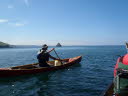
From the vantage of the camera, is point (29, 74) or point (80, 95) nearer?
point (80, 95)

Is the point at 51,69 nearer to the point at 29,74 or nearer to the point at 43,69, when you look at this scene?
the point at 43,69

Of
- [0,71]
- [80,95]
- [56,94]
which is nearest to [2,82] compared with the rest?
[0,71]

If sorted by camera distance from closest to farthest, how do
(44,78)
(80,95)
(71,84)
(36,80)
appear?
(80,95) → (71,84) → (36,80) → (44,78)

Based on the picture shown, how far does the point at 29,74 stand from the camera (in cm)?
1611

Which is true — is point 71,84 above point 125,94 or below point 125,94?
below

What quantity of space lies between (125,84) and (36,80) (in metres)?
10.3

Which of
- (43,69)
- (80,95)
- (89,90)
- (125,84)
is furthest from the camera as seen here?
(43,69)

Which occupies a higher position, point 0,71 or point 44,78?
point 0,71

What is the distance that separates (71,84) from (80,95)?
284cm

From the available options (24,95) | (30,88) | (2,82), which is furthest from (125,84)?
(2,82)

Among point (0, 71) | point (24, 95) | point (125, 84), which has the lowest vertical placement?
point (24, 95)

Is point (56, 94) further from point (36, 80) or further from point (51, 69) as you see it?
point (51, 69)

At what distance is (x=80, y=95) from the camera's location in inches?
413

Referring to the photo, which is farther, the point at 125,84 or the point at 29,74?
the point at 29,74
